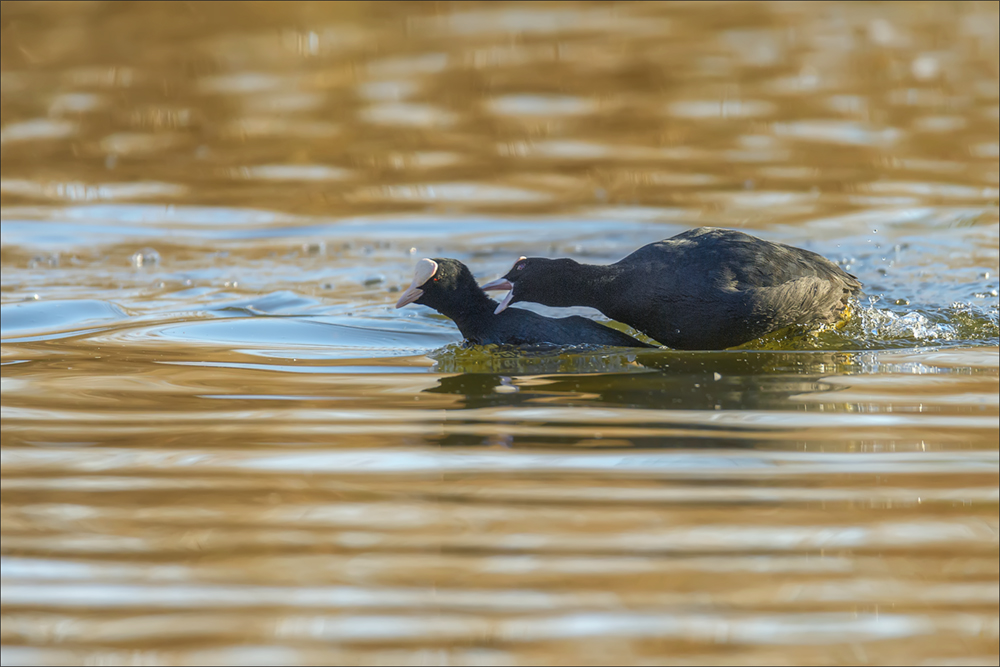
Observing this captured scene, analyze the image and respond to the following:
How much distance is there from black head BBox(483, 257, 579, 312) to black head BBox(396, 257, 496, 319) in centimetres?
12

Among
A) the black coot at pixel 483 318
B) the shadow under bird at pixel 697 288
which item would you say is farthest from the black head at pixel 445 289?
the shadow under bird at pixel 697 288

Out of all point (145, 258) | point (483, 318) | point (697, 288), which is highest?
point (145, 258)

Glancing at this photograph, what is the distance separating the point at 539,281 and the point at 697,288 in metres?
0.73

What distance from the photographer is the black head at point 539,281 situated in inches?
212

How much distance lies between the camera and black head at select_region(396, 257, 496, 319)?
209 inches

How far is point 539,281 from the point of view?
17.7ft

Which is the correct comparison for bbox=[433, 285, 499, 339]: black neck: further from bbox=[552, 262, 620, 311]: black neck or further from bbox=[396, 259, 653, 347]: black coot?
bbox=[552, 262, 620, 311]: black neck

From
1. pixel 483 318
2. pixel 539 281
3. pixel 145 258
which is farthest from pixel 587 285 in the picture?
pixel 145 258

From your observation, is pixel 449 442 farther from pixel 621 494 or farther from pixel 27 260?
pixel 27 260

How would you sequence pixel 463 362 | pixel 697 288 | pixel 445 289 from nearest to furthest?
pixel 697 288 → pixel 463 362 → pixel 445 289

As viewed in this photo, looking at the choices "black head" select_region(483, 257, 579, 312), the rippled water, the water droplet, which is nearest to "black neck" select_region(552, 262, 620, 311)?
"black head" select_region(483, 257, 579, 312)

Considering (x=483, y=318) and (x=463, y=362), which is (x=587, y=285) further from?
(x=463, y=362)

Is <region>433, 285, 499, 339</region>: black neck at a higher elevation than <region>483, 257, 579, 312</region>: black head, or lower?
lower

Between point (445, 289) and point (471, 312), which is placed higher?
point (445, 289)
